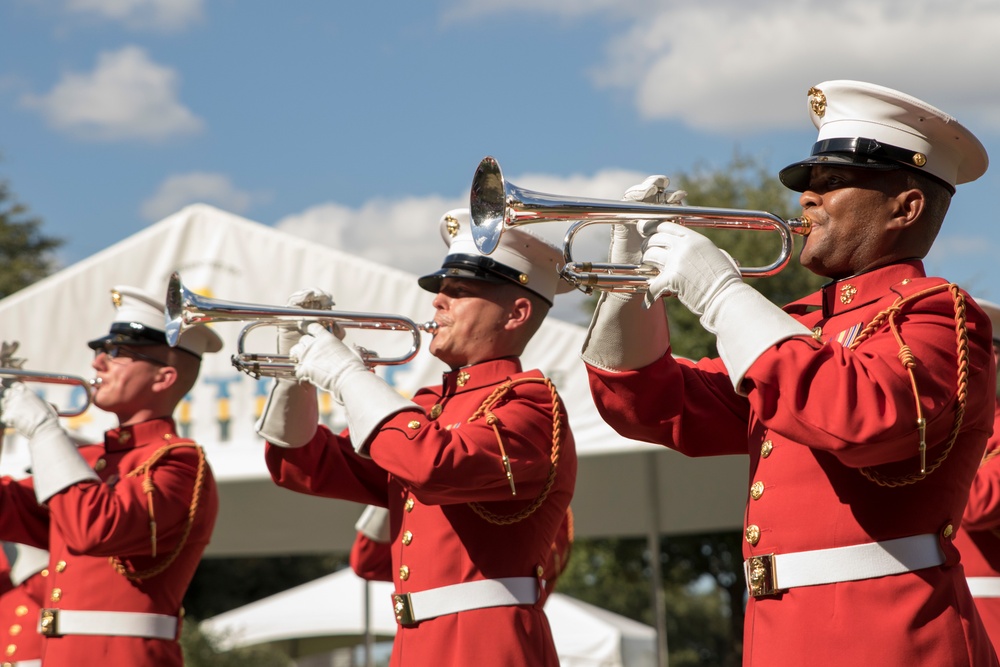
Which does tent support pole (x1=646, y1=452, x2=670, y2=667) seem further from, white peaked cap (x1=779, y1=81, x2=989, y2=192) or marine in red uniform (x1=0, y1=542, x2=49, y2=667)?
white peaked cap (x1=779, y1=81, x2=989, y2=192)

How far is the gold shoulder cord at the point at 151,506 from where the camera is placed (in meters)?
5.31

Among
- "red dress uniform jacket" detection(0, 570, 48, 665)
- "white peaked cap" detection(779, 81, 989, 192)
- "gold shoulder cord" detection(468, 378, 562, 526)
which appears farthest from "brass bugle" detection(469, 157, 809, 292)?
"red dress uniform jacket" detection(0, 570, 48, 665)

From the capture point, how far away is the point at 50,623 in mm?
5355

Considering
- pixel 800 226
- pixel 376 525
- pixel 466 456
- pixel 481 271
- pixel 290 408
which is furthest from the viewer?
pixel 376 525

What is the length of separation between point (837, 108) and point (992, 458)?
8.06 feet

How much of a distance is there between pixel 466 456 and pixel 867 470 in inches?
51.2

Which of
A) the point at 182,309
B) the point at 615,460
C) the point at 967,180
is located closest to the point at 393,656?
the point at 182,309

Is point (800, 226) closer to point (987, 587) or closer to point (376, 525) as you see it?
point (987, 587)

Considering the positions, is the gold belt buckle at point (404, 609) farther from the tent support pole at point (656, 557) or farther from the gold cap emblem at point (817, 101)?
the tent support pole at point (656, 557)

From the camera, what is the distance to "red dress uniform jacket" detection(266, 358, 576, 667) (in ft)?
12.7

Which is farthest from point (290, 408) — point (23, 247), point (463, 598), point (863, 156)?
point (23, 247)

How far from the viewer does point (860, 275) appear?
3.25 m

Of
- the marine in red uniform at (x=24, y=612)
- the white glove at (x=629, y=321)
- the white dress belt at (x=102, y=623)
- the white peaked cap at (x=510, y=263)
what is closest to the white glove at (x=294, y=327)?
the white peaked cap at (x=510, y=263)

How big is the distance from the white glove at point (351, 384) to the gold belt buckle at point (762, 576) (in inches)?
46.5
